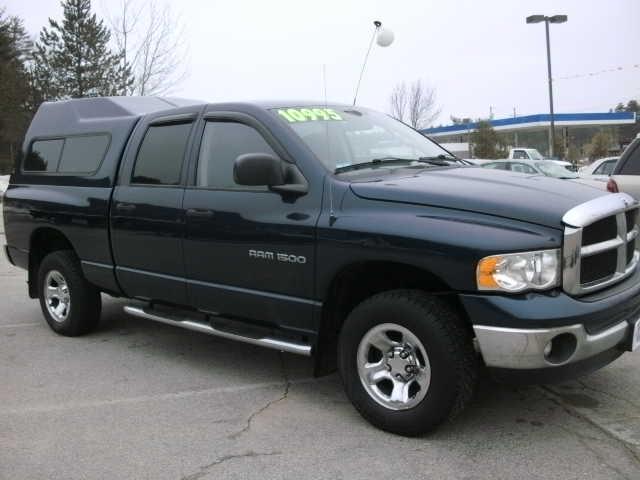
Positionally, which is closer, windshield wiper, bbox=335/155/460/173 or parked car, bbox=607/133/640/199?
windshield wiper, bbox=335/155/460/173

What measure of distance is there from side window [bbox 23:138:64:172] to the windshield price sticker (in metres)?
2.59

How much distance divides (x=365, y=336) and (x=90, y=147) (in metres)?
3.14

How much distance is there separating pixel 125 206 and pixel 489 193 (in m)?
2.77

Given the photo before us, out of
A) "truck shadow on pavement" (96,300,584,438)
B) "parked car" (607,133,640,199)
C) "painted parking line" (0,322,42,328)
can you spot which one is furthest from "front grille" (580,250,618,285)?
"painted parking line" (0,322,42,328)

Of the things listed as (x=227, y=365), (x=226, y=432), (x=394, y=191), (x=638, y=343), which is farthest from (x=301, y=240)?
(x=638, y=343)

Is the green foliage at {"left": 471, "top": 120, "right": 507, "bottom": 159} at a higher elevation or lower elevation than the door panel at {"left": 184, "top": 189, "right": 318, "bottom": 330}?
higher

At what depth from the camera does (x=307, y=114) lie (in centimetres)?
425

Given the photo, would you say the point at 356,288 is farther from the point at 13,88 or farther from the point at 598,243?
the point at 13,88

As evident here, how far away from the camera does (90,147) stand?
5.37 m

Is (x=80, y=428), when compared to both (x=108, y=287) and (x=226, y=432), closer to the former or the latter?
(x=226, y=432)

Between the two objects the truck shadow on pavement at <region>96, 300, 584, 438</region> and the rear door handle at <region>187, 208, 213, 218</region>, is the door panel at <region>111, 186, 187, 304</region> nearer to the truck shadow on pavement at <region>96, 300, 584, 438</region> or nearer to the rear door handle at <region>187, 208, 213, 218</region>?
the rear door handle at <region>187, 208, 213, 218</region>

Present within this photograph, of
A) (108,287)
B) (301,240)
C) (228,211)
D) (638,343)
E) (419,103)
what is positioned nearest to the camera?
(638,343)

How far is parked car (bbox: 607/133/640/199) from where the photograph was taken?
6454mm

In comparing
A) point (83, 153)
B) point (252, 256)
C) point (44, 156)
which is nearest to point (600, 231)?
point (252, 256)
